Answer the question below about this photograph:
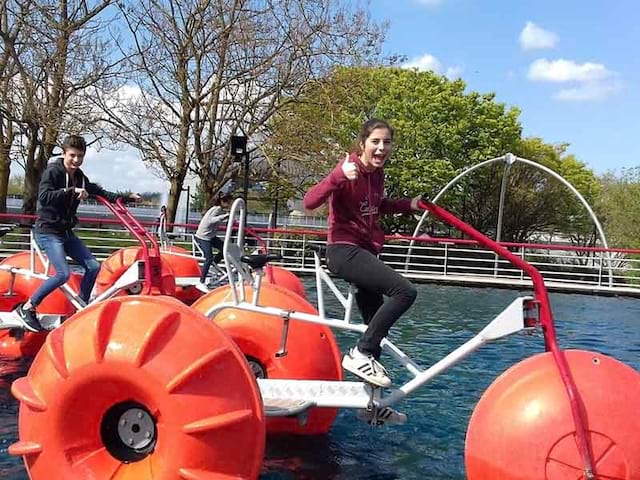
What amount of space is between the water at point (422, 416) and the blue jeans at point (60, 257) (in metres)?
0.88

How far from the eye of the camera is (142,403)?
12.2 feet

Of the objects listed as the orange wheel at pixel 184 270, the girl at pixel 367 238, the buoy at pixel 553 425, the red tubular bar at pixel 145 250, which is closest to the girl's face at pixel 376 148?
the girl at pixel 367 238

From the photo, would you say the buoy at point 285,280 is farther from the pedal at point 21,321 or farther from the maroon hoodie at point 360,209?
the maroon hoodie at point 360,209

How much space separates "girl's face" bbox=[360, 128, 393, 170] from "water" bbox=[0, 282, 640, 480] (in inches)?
80.2

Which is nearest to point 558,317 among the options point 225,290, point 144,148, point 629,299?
point 629,299

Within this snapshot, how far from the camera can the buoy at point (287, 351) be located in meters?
5.28

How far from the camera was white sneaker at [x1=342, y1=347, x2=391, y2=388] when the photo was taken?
4.33 meters

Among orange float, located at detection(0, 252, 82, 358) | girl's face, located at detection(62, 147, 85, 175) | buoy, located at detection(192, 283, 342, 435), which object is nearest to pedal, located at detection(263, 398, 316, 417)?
buoy, located at detection(192, 283, 342, 435)

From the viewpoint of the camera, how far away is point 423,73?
Result: 117 feet

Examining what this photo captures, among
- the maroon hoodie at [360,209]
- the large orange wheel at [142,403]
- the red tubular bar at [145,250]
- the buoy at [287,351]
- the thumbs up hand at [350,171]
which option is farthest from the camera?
the red tubular bar at [145,250]

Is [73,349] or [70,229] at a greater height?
[70,229]

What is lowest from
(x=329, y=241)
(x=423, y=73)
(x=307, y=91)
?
(x=329, y=241)

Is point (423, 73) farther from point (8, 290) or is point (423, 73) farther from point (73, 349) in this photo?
point (73, 349)

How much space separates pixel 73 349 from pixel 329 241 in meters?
1.69
